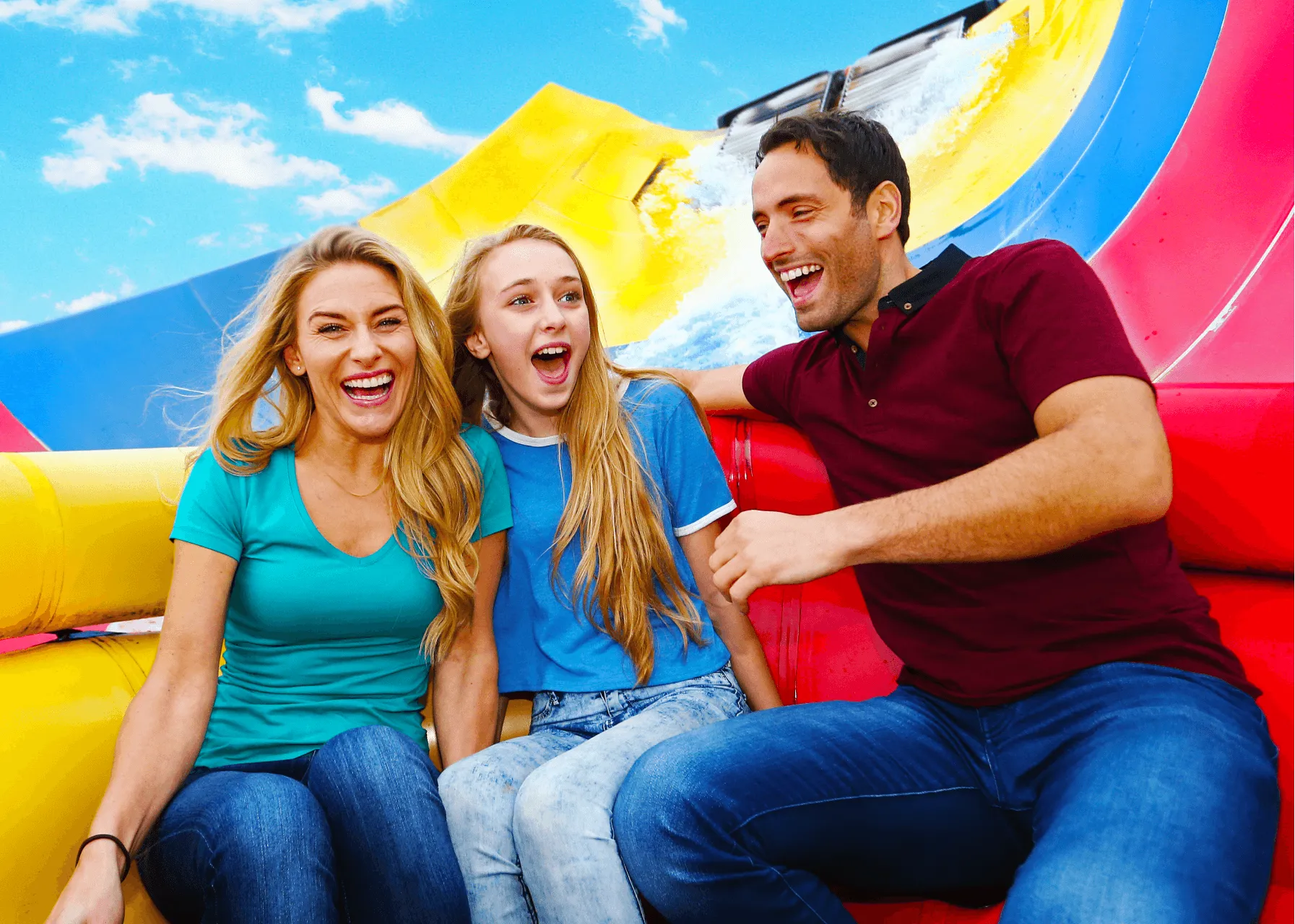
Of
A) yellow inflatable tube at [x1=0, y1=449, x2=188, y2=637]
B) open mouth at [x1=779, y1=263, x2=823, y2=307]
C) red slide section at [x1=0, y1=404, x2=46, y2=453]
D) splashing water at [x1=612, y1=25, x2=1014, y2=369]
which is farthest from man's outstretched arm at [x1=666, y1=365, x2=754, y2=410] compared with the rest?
red slide section at [x1=0, y1=404, x2=46, y2=453]

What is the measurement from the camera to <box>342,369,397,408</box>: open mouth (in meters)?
1.16

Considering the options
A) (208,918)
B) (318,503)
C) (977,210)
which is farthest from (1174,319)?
(208,918)

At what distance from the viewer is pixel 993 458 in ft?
A: 3.36

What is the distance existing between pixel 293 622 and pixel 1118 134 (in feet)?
7.82

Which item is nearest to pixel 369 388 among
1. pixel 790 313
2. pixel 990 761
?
pixel 990 761

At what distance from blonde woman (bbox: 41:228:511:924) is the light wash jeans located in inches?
1.3

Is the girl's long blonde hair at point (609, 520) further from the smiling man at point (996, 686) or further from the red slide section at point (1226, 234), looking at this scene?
the red slide section at point (1226, 234)

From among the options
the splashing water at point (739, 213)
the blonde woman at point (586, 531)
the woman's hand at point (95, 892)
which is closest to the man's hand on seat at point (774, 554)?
the blonde woman at point (586, 531)

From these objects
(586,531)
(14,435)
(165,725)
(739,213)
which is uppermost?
(739,213)

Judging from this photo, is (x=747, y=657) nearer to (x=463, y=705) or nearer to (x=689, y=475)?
(x=689, y=475)

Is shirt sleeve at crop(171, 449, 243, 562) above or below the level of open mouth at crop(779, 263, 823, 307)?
below

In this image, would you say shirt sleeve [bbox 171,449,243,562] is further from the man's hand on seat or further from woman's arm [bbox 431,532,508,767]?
the man's hand on seat

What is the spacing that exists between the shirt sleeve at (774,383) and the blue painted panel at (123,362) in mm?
2850

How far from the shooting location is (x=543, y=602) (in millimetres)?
1203
